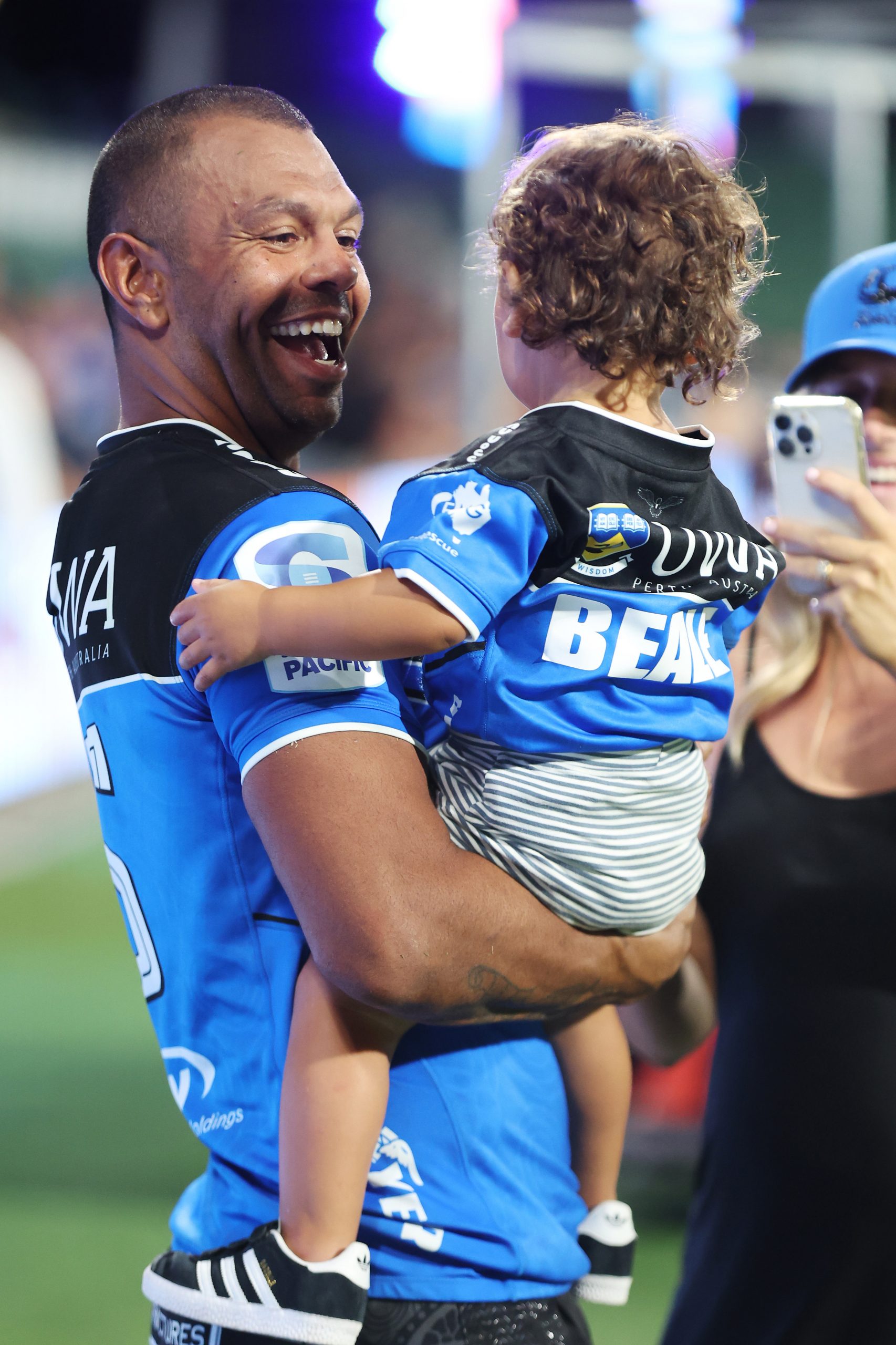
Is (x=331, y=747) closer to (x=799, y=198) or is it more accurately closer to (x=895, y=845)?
(x=895, y=845)

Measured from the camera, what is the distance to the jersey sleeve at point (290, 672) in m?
1.51

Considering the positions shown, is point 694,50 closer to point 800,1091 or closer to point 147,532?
point 800,1091

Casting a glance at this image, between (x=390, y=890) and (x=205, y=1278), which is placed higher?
(x=390, y=890)

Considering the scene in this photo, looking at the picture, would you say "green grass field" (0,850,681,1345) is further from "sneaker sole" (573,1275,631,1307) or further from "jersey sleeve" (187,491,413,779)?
"jersey sleeve" (187,491,413,779)

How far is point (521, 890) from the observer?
165 centimetres

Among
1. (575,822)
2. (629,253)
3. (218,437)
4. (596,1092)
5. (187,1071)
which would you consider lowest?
(596,1092)

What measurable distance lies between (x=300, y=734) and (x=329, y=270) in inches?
25.8

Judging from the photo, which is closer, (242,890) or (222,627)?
(222,627)

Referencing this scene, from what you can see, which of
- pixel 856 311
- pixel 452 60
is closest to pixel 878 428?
pixel 856 311

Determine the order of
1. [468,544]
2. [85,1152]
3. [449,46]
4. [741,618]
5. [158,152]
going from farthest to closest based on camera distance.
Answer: [449,46], [85,1152], [741,618], [158,152], [468,544]

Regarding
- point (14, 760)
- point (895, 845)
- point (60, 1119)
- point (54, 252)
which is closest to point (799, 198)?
point (54, 252)

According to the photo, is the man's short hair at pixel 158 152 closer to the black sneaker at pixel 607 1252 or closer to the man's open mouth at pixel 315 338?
the man's open mouth at pixel 315 338

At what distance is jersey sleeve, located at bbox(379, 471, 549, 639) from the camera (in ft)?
5.10

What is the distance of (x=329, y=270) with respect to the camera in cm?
180
